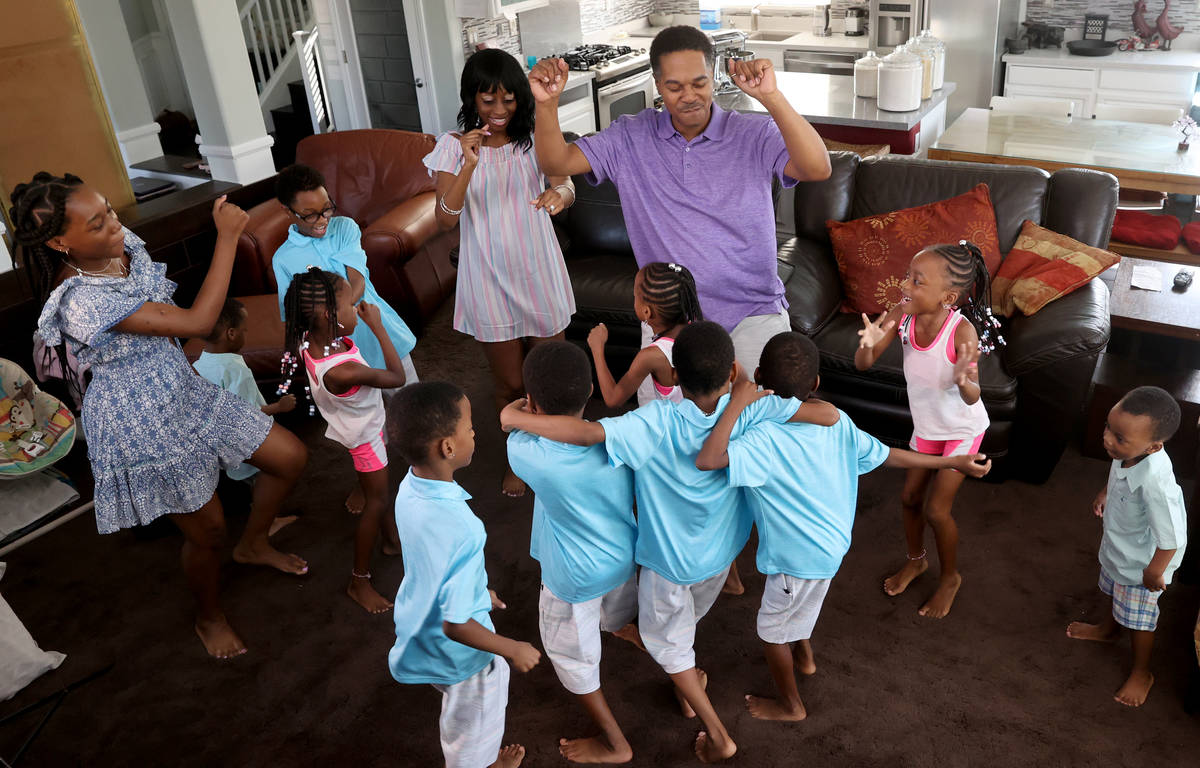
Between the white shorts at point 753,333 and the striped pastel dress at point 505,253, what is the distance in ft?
2.26

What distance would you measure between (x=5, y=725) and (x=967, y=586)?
2647mm

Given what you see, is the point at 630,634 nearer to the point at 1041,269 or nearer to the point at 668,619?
the point at 668,619

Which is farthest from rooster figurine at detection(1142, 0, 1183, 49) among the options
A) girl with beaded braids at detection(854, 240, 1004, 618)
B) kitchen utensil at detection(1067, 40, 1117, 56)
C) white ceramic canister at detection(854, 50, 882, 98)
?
girl with beaded braids at detection(854, 240, 1004, 618)

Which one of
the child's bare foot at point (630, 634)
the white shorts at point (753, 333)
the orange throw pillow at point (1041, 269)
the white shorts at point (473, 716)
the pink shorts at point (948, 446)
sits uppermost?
the white shorts at point (753, 333)

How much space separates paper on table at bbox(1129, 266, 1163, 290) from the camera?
3309 millimetres

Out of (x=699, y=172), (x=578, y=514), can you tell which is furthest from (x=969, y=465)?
(x=699, y=172)

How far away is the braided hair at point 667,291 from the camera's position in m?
2.13

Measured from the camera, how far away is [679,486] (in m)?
1.90

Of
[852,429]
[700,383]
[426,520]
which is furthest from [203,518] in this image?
[852,429]

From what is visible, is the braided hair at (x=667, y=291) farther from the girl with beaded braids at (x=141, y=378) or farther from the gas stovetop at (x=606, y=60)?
the gas stovetop at (x=606, y=60)

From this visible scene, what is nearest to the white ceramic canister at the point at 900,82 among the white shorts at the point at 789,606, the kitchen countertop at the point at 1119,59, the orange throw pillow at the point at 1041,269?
the orange throw pillow at the point at 1041,269

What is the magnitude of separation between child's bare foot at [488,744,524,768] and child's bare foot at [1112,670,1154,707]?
4.77 feet

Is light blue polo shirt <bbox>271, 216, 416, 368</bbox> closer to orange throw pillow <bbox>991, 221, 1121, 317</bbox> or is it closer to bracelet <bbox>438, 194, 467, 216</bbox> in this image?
bracelet <bbox>438, 194, 467, 216</bbox>

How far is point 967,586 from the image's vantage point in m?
2.64
